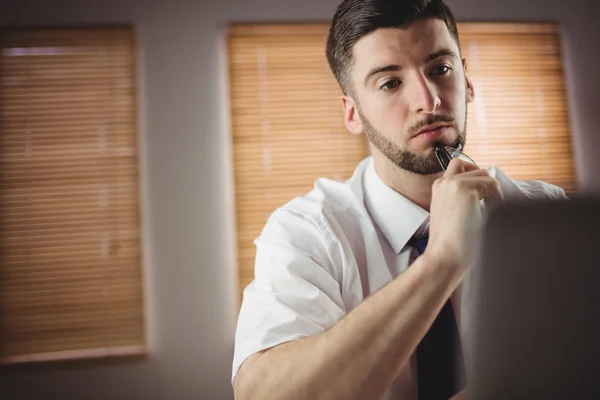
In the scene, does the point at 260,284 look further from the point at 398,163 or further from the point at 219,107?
the point at 219,107

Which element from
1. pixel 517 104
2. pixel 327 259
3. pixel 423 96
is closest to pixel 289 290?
pixel 327 259

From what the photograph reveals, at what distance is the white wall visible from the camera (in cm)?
221

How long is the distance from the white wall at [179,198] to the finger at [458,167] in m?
1.63

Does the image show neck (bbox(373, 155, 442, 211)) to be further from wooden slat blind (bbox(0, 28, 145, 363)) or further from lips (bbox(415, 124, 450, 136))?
wooden slat blind (bbox(0, 28, 145, 363))

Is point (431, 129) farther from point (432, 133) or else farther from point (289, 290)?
point (289, 290)

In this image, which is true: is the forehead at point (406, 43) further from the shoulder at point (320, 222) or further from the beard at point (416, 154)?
the shoulder at point (320, 222)

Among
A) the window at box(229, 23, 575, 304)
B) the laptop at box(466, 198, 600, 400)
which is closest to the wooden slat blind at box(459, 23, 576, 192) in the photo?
the window at box(229, 23, 575, 304)

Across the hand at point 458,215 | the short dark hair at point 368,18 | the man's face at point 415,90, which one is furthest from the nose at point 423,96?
the hand at point 458,215

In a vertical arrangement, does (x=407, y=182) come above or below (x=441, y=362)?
above

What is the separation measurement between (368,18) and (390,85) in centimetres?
17

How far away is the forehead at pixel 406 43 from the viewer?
969 mm

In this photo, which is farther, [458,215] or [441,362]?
[441,362]

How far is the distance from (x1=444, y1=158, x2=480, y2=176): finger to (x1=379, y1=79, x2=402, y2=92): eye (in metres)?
0.29

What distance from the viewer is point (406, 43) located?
0.97m
